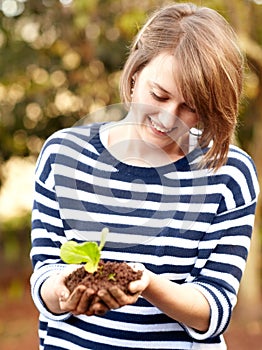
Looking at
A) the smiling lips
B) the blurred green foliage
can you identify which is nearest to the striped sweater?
the smiling lips

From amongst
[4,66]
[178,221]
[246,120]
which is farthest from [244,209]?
[246,120]

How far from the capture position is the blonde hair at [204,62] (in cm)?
183

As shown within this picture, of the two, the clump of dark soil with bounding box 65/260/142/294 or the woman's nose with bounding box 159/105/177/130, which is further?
the woman's nose with bounding box 159/105/177/130

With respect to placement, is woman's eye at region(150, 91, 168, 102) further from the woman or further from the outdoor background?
the outdoor background

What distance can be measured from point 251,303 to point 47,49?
3.08 metres

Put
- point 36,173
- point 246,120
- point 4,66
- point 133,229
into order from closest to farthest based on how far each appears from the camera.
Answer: point 133,229 < point 36,173 < point 4,66 < point 246,120

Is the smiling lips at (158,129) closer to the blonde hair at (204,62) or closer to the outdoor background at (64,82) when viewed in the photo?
the blonde hair at (204,62)

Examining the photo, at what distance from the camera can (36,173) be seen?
201 cm

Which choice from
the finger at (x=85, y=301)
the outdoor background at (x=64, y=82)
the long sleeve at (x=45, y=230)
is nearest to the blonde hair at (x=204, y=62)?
the long sleeve at (x=45, y=230)

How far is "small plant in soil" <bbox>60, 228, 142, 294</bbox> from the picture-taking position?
159 centimetres

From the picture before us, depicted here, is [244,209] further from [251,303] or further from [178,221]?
[251,303]

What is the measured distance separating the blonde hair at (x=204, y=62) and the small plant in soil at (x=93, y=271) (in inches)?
17.5

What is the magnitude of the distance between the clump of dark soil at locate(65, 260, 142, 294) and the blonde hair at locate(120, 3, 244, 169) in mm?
437

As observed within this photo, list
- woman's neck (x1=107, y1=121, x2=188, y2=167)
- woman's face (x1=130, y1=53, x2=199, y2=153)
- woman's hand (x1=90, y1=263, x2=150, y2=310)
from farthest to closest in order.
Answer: woman's neck (x1=107, y1=121, x2=188, y2=167), woman's face (x1=130, y1=53, x2=199, y2=153), woman's hand (x1=90, y1=263, x2=150, y2=310)
